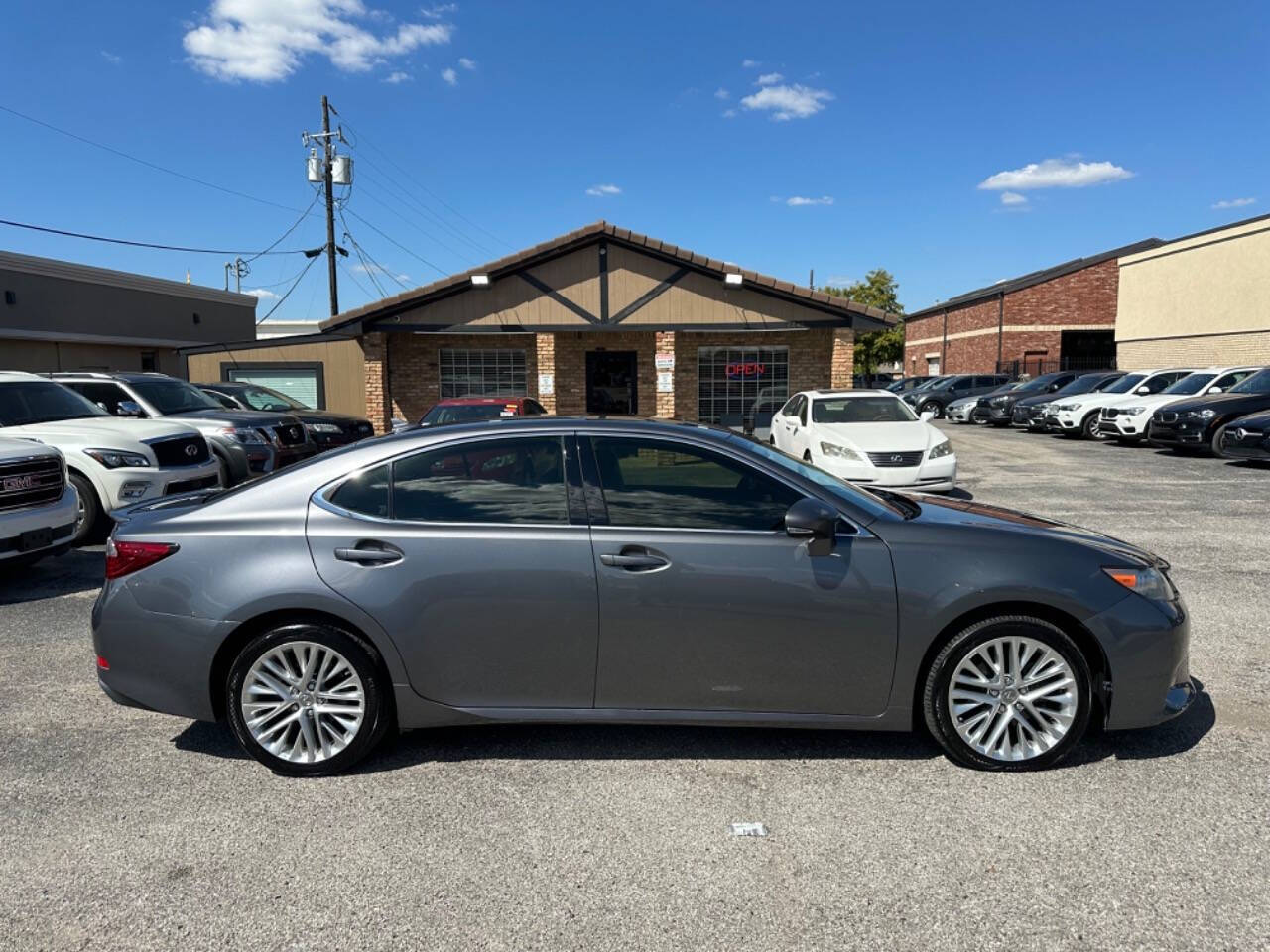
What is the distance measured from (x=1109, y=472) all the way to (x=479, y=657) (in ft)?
43.7

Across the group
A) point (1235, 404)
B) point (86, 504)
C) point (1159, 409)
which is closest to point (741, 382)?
point (1159, 409)

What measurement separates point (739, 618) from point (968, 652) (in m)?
0.97

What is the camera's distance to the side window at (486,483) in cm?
373

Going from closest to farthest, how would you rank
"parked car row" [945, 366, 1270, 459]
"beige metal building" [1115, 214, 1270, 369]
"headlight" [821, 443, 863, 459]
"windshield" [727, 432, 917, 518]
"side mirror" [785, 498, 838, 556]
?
1. "side mirror" [785, 498, 838, 556]
2. "windshield" [727, 432, 917, 518]
3. "headlight" [821, 443, 863, 459]
4. "parked car row" [945, 366, 1270, 459]
5. "beige metal building" [1115, 214, 1270, 369]

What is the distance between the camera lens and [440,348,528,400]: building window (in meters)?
19.9

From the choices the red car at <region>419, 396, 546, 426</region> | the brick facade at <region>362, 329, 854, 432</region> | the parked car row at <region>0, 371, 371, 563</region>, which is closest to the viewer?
the parked car row at <region>0, 371, 371, 563</region>

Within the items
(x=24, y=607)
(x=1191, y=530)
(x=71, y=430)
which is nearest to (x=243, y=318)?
(x=71, y=430)

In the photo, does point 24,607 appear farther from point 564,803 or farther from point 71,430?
point 564,803

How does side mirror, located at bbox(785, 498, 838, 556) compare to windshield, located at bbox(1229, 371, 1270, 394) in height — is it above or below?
below

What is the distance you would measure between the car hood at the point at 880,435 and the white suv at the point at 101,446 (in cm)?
732

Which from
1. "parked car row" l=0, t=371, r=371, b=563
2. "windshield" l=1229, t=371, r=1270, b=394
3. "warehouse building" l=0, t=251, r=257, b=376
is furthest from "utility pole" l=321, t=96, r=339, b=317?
"windshield" l=1229, t=371, r=1270, b=394

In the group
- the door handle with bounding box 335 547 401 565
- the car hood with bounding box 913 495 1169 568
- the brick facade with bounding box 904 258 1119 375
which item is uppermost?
the brick facade with bounding box 904 258 1119 375

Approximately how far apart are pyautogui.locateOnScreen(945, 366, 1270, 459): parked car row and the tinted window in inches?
555

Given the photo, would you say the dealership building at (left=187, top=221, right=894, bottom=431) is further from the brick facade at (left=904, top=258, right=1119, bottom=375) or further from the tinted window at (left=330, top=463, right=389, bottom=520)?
the brick facade at (left=904, top=258, right=1119, bottom=375)
